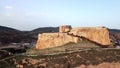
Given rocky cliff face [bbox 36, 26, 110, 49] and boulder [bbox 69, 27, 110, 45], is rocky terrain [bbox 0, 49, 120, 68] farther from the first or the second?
boulder [bbox 69, 27, 110, 45]

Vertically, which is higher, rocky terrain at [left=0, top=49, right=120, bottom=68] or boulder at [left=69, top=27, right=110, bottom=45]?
boulder at [left=69, top=27, right=110, bottom=45]

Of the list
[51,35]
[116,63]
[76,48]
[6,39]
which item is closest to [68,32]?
[51,35]

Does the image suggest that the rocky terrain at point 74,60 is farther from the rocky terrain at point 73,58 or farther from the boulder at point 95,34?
the boulder at point 95,34

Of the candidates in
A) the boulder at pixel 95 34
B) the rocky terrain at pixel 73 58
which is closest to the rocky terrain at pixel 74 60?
the rocky terrain at pixel 73 58

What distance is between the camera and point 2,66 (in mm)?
52469

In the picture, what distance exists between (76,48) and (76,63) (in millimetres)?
6802

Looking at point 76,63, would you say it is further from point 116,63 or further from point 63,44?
point 63,44

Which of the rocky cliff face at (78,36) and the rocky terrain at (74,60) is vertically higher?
the rocky cliff face at (78,36)

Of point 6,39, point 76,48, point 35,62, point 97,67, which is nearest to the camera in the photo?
point 97,67

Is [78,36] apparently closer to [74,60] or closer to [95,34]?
[95,34]

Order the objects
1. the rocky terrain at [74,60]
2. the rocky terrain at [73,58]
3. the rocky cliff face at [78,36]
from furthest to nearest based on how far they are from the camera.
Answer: the rocky cliff face at [78,36], the rocky terrain at [73,58], the rocky terrain at [74,60]

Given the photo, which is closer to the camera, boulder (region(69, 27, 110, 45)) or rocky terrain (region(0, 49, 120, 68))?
rocky terrain (region(0, 49, 120, 68))

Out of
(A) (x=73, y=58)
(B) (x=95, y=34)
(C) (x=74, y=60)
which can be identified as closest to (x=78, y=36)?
(B) (x=95, y=34)

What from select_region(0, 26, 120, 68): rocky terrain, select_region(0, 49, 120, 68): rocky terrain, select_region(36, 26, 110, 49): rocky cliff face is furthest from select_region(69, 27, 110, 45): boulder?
select_region(0, 49, 120, 68): rocky terrain
